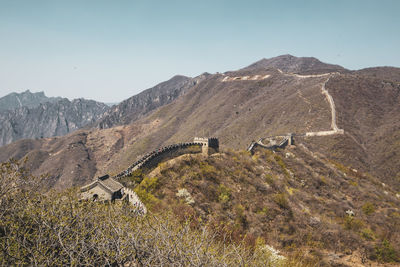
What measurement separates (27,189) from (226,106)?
146m

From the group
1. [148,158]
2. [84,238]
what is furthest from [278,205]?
[84,238]

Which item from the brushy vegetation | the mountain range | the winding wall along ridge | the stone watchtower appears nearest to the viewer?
the brushy vegetation

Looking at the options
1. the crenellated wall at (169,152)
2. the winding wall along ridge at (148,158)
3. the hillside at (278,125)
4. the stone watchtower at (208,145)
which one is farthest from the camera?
the hillside at (278,125)

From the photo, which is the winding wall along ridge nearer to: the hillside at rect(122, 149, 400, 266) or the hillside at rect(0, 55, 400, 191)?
the hillside at rect(122, 149, 400, 266)

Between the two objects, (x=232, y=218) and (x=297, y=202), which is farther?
(x=297, y=202)

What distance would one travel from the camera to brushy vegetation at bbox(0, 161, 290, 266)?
7.76m

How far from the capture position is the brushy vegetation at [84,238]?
7758 millimetres

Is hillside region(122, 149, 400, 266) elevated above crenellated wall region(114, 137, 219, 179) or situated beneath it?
situated beneath

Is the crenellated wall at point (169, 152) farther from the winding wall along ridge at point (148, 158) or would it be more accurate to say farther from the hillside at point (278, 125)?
the hillside at point (278, 125)

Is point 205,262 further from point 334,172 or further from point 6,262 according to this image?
point 334,172

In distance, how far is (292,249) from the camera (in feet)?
53.4

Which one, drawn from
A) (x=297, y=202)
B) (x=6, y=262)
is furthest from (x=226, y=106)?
(x=6, y=262)

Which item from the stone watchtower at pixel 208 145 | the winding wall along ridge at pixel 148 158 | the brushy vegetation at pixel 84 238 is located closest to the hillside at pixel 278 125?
the stone watchtower at pixel 208 145

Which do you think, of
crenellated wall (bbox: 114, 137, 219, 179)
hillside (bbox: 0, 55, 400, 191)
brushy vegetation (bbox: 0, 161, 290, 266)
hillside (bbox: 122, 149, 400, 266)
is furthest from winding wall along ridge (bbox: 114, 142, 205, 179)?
hillside (bbox: 0, 55, 400, 191)
